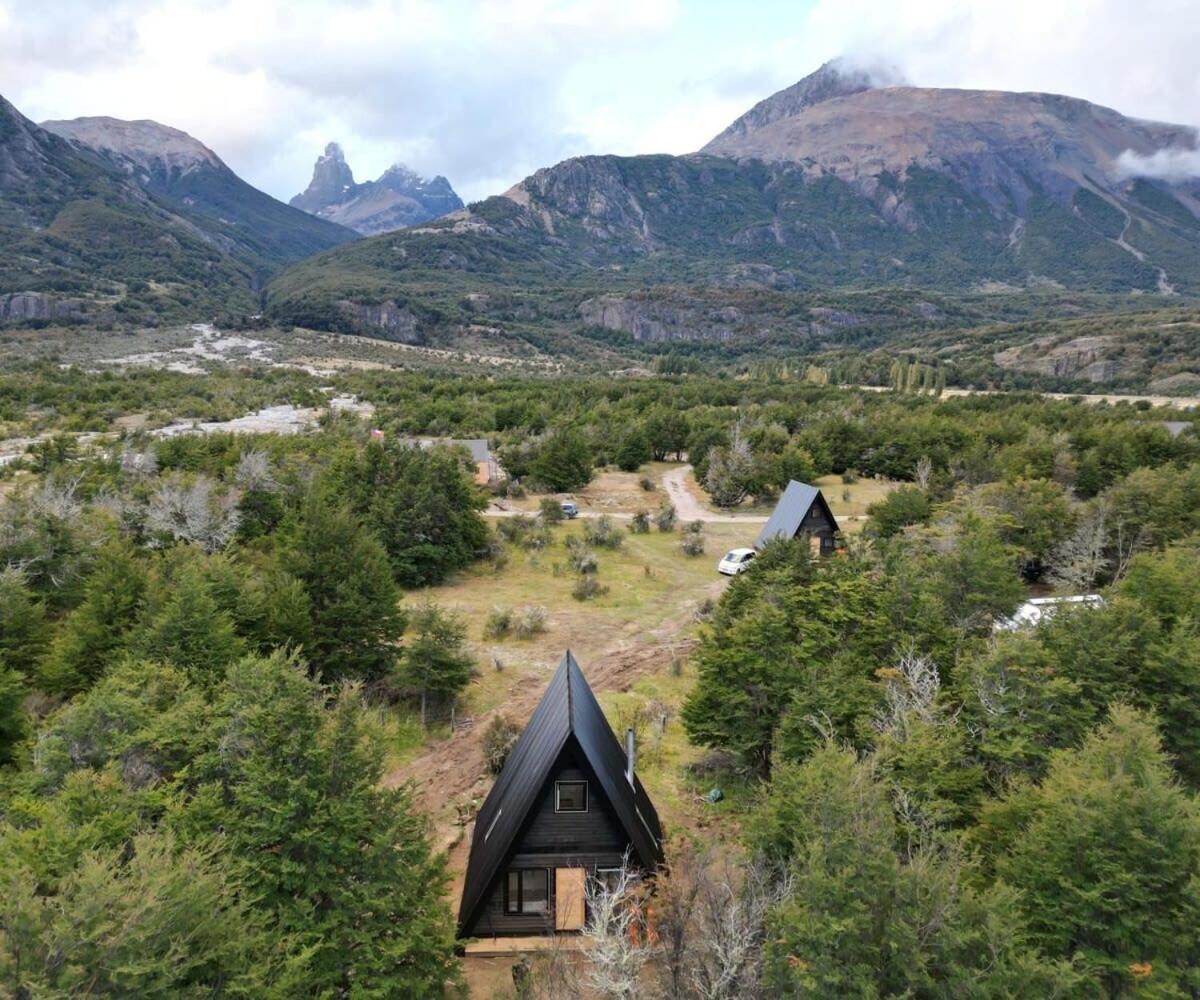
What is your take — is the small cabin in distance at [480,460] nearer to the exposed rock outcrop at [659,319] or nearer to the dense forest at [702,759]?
the dense forest at [702,759]

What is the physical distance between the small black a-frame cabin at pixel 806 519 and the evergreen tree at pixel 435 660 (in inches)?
568

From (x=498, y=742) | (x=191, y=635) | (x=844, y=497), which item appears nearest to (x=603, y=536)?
(x=844, y=497)

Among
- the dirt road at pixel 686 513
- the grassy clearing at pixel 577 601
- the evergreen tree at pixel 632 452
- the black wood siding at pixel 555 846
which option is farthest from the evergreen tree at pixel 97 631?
the evergreen tree at pixel 632 452

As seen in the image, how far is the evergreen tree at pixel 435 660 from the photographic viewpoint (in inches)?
837

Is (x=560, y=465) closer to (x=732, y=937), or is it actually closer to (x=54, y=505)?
(x=54, y=505)

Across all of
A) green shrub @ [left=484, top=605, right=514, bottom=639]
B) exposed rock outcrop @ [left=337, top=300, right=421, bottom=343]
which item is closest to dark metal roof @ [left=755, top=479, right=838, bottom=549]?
green shrub @ [left=484, top=605, right=514, bottom=639]

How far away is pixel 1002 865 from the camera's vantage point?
35.3 ft

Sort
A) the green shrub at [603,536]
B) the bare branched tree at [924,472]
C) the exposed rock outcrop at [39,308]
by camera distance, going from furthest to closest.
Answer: the exposed rock outcrop at [39,308], the bare branched tree at [924,472], the green shrub at [603,536]

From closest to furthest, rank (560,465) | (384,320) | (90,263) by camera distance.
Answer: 1. (560,465)
2. (384,320)
3. (90,263)

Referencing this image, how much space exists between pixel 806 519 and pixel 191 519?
25051mm

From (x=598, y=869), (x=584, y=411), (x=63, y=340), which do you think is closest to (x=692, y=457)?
(x=584, y=411)

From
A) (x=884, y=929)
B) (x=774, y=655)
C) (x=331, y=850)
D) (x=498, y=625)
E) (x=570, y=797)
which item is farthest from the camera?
(x=498, y=625)

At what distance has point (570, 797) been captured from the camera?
499 inches

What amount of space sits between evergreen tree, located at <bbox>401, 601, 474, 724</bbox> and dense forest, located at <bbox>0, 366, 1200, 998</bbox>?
107 mm
